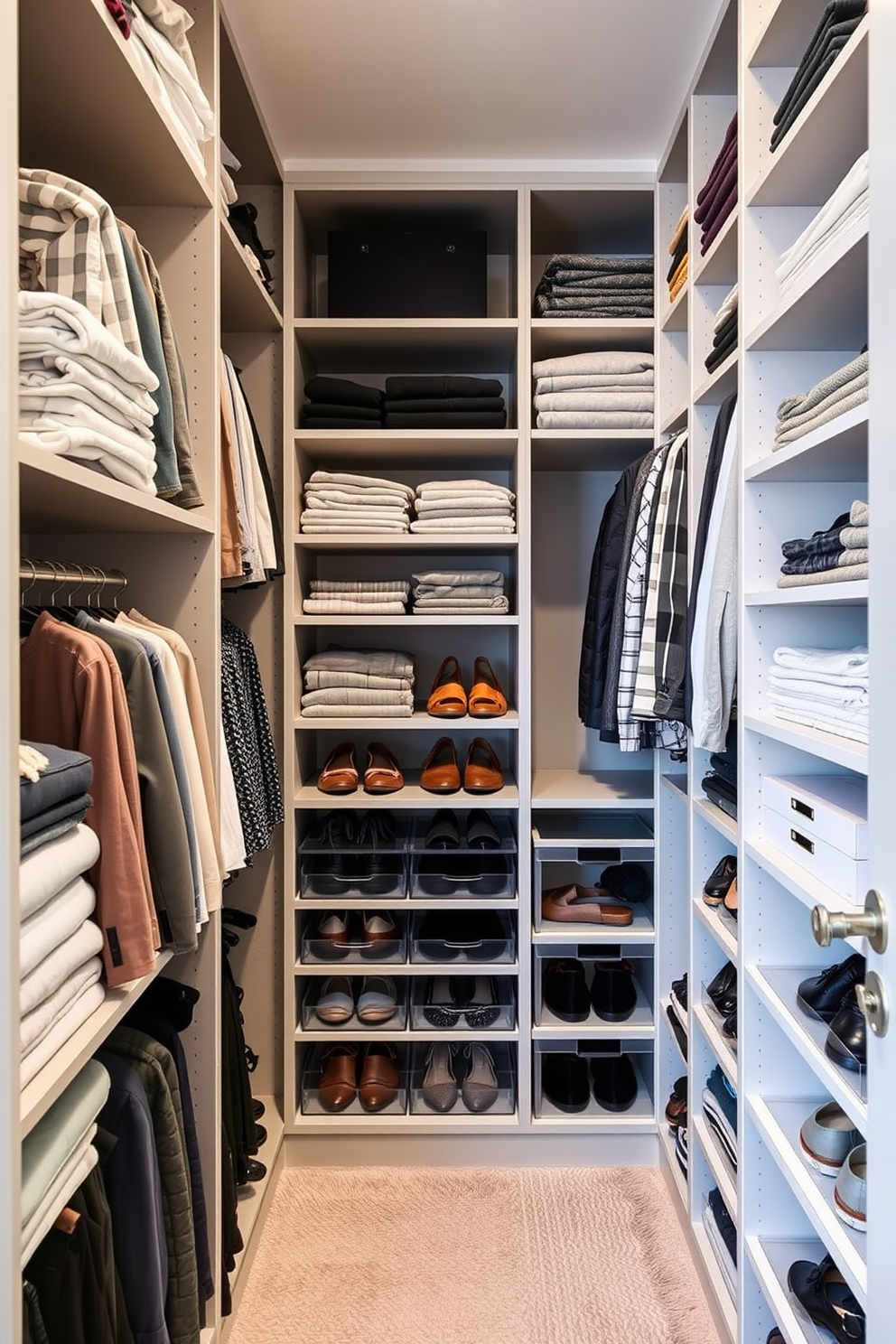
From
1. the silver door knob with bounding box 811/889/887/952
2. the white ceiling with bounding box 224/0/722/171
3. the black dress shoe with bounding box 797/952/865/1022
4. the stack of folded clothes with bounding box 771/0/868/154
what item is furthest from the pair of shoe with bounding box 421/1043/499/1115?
the white ceiling with bounding box 224/0/722/171

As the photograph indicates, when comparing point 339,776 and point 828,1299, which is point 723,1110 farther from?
point 339,776

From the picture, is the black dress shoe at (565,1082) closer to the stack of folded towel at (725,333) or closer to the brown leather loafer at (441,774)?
the brown leather loafer at (441,774)

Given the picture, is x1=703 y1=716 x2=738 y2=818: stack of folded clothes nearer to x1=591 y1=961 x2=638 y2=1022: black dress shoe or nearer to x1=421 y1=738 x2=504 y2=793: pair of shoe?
x1=421 y1=738 x2=504 y2=793: pair of shoe

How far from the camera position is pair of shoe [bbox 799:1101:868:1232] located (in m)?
1.04

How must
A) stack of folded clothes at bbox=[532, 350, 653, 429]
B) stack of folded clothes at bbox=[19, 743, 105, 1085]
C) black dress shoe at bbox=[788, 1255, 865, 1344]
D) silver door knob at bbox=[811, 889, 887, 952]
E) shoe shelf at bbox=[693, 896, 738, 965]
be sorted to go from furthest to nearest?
stack of folded clothes at bbox=[532, 350, 653, 429] → shoe shelf at bbox=[693, 896, 738, 965] → black dress shoe at bbox=[788, 1255, 865, 1344] → stack of folded clothes at bbox=[19, 743, 105, 1085] → silver door knob at bbox=[811, 889, 887, 952]

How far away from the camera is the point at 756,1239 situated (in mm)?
1400

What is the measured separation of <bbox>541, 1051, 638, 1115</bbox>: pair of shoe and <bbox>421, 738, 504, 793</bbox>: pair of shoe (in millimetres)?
755

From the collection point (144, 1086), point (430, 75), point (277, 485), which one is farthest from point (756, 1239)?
point (430, 75)

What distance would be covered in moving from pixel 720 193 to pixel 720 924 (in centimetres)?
135

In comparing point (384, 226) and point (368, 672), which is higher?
point (384, 226)

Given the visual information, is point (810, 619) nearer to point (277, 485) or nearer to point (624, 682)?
point (624, 682)

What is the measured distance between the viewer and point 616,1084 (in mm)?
2281

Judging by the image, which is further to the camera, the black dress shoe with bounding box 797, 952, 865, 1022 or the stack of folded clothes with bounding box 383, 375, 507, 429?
the stack of folded clothes with bounding box 383, 375, 507, 429

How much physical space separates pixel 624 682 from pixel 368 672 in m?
0.69
